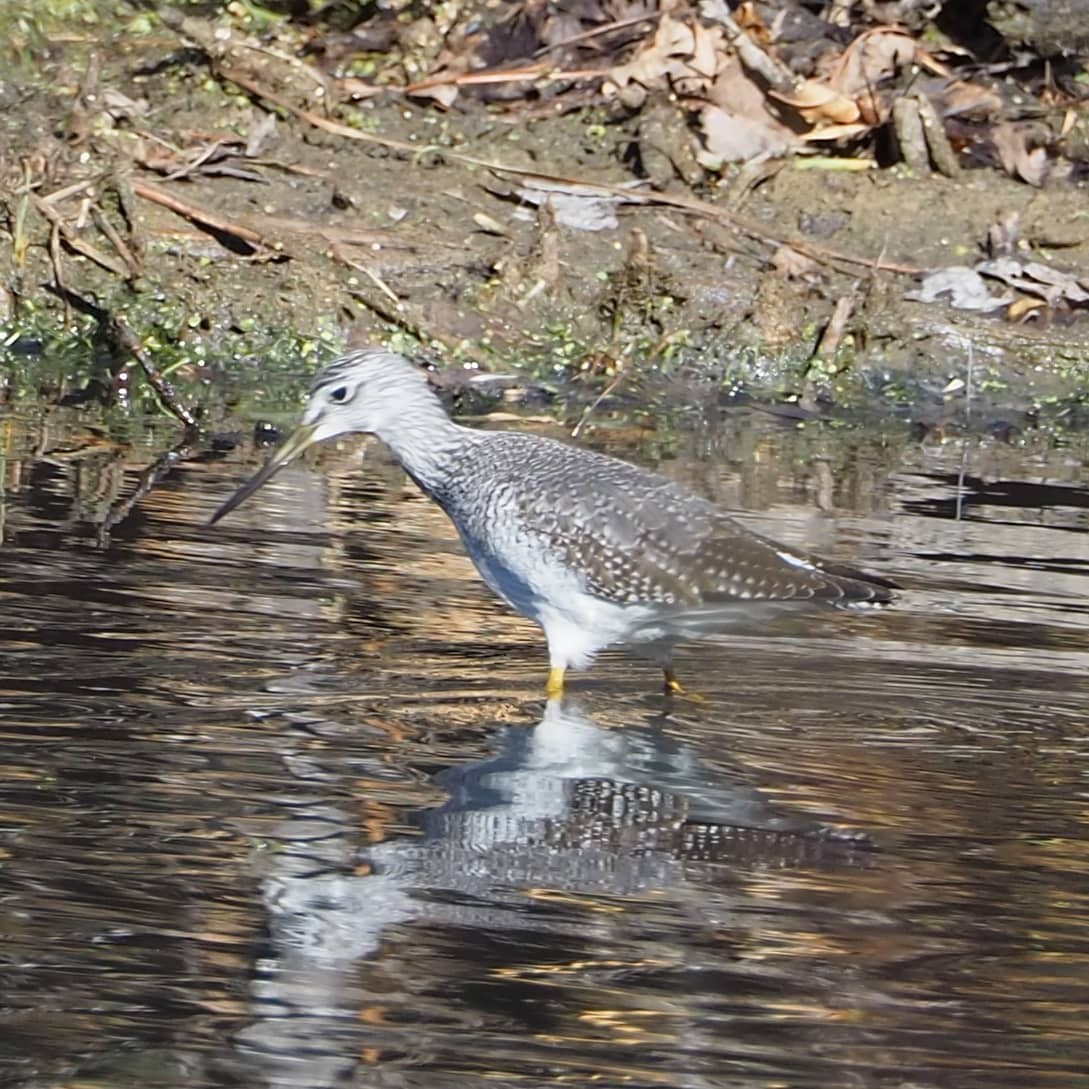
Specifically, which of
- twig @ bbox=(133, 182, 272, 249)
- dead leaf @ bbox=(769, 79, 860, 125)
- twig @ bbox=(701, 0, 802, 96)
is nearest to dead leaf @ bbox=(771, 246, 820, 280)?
dead leaf @ bbox=(769, 79, 860, 125)

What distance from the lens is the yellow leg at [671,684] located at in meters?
→ 6.55

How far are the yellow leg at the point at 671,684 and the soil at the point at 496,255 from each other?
3.76 metres

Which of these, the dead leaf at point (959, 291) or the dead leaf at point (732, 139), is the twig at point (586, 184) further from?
the dead leaf at point (732, 139)

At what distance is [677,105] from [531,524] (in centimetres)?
570

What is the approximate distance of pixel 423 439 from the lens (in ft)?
22.9

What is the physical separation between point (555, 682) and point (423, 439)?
0.94 metres

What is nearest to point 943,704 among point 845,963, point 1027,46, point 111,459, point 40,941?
point 845,963

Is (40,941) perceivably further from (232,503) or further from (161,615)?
(232,503)

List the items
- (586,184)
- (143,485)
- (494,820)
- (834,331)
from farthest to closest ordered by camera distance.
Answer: (586,184) < (834,331) < (143,485) < (494,820)

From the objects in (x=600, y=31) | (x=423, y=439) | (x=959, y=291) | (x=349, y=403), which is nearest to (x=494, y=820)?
(x=423, y=439)

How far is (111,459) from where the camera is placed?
880 centimetres

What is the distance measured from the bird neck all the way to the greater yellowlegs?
10 cm

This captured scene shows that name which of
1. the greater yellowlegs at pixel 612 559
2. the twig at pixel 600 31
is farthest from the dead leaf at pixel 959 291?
the greater yellowlegs at pixel 612 559

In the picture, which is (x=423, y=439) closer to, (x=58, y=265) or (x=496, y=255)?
(x=496, y=255)
